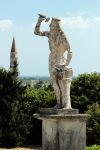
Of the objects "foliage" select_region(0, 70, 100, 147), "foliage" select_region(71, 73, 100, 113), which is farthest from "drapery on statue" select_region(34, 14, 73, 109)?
"foliage" select_region(71, 73, 100, 113)

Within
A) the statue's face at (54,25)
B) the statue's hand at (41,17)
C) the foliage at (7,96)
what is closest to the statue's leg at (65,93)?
the statue's face at (54,25)

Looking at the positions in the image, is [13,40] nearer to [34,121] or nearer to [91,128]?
[34,121]

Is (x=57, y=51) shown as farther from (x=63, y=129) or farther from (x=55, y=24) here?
(x=63, y=129)

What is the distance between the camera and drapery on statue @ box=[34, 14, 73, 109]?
43.0ft

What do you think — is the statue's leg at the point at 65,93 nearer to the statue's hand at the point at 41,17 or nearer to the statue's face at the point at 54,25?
the statue's face at the point at 54,25

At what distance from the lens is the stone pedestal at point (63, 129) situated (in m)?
→ 12.9

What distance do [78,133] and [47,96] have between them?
3047cm

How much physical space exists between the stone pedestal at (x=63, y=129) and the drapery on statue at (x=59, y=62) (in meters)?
0.29

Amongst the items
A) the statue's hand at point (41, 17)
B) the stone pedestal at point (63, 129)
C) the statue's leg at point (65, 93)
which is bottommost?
the stone pedestal at point (63, 129)

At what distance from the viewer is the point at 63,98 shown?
43.0 feet

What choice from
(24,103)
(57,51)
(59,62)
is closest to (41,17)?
(57,51)

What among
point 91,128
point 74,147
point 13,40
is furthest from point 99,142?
point 13,40

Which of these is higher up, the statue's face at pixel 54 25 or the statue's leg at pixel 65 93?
the statue's face at pixel 54 25

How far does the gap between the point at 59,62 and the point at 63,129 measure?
1.77 metres
